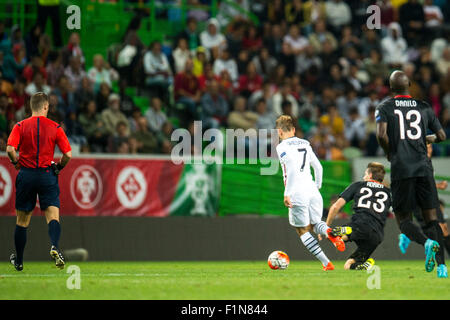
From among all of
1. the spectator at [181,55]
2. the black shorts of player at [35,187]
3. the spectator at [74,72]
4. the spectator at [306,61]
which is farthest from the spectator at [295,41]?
the black shorts of player at [35,187]

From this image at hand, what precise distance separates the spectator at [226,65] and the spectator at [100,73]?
9.20 ft

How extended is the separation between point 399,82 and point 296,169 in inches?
82.4

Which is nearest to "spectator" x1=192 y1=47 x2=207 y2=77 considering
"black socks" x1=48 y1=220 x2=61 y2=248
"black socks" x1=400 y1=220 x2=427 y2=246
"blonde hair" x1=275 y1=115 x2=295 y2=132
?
"blonde hair" x1=275 y1=115 x2=295 y2=132

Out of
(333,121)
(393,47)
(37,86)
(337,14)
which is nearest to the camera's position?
(37,86)

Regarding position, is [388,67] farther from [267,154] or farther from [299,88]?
[267,154]

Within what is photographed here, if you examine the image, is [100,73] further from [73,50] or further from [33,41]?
[33,41]

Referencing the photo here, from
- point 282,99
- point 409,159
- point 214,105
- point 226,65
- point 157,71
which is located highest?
point 226,65

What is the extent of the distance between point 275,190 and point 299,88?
5305 mm

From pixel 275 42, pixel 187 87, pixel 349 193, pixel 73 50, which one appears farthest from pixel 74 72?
pixel 349 193

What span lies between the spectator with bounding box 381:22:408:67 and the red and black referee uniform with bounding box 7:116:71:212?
14.7m

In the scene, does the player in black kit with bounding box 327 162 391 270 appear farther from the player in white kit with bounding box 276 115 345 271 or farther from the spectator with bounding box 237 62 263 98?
the spectator with bounding box 237 62 263 98

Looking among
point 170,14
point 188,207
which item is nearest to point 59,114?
point 188,207

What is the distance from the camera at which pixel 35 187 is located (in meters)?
10.7

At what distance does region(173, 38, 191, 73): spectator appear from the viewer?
20.6 m
